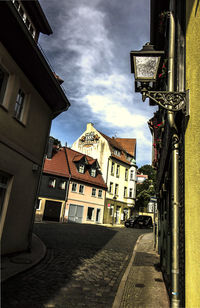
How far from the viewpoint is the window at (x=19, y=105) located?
8625 mm

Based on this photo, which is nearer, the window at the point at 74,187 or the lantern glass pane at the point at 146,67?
the lantern glass pane at the point at 146,67

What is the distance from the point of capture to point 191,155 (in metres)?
3.33

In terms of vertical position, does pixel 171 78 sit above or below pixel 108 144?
below

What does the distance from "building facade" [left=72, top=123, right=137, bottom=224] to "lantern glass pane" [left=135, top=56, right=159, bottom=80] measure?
34131mm

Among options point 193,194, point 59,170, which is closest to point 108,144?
point 59,170

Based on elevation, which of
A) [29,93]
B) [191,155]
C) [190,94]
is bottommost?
[191,155]

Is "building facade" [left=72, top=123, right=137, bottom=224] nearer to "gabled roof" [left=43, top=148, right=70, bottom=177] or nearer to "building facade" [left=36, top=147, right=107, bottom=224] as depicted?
"building facade" [left=36, top=147, right=107, bottom=224]

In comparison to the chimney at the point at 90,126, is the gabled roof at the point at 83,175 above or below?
below

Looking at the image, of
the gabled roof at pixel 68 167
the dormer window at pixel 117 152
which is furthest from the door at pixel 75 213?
the dormer window at pixel 117 152

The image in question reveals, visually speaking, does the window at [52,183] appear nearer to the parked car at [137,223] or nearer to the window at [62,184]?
the window at [62,184]

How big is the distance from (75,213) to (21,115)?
24.6 metres

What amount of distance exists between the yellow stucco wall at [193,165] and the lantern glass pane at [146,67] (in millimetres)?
516

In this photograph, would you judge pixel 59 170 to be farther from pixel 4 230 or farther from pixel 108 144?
pixel 4 230

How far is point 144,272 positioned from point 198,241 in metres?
5.83
